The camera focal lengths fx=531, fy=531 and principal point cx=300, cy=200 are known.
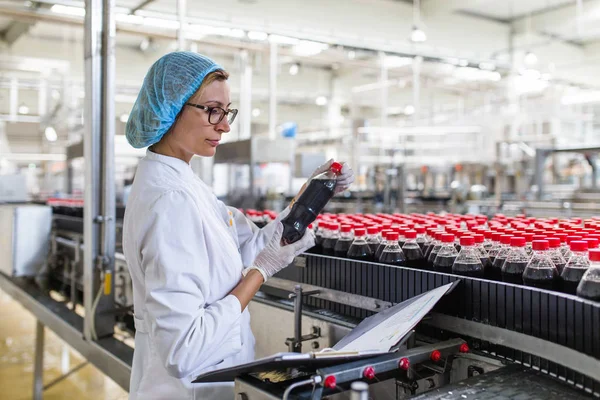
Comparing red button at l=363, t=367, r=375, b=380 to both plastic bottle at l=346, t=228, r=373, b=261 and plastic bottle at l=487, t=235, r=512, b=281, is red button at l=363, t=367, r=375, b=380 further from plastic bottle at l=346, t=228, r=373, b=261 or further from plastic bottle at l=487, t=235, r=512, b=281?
plastic bottle at l=346, t=228, r=373, b=261

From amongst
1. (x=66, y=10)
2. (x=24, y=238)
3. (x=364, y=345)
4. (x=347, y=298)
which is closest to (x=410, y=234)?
(x=347, y=298)

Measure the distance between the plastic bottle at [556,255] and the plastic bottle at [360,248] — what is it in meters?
0.52

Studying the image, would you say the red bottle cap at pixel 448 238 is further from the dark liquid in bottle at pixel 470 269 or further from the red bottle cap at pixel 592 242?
the red bottle cap at pixel 592 242

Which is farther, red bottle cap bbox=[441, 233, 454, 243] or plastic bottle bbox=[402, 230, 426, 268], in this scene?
plastic bottle bbox=[402, 230, 426, 268]

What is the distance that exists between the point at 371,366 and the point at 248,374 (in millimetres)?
255

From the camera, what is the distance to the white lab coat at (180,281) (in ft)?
3.51

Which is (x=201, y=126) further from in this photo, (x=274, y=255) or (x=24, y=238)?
(x=24, y=238)

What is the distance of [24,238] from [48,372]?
3.92 feet

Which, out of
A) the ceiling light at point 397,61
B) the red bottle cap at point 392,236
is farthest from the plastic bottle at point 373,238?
the ceiling light at point 397,61

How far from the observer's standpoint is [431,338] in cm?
133

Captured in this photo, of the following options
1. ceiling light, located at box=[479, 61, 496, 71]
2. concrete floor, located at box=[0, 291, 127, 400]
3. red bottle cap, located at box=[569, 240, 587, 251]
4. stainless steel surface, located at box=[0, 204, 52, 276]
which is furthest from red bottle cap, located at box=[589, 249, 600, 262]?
ceiling light, located at box=[479, 61, 496, 71]

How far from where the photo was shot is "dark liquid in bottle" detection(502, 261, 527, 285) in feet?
4.07

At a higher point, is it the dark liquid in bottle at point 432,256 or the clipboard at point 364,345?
the dark liquid in bottle at point 432,256

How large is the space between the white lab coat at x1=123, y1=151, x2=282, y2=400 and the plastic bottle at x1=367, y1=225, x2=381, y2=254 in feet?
1.41
